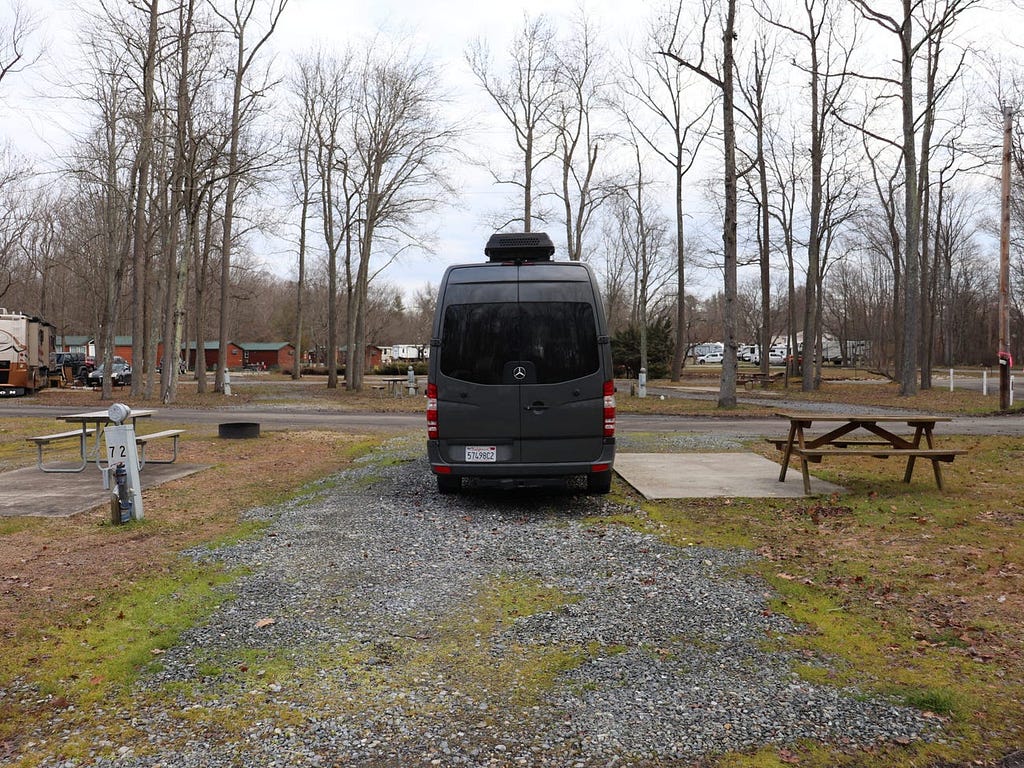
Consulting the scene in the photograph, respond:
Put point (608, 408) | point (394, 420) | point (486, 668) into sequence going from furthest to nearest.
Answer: point (394, 420) → point (608, 408) → point (486, 668)

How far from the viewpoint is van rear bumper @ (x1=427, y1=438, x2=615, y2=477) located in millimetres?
7559

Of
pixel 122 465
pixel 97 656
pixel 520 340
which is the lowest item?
pixel 97 656

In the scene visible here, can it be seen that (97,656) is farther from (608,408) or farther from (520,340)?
(608,408)

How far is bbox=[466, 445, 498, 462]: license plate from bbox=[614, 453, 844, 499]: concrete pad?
1.82m

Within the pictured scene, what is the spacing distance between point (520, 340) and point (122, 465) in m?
3.95

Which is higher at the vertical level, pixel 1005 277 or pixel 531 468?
pixel 1005 277

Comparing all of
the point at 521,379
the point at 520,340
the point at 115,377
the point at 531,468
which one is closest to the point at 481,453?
the point at 531,468

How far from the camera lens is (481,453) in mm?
7617

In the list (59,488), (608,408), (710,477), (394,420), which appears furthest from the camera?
(394,420)

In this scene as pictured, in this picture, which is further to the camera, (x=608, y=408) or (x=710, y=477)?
(x=710, y=477)

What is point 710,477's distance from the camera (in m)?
9.34

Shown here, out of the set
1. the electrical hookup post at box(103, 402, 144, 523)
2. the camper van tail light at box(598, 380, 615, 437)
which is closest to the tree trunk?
the camper van tail light at box(598, 380, 615, 437)

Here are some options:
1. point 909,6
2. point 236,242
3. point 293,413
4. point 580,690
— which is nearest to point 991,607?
point 580,690

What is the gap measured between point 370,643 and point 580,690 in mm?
1237
